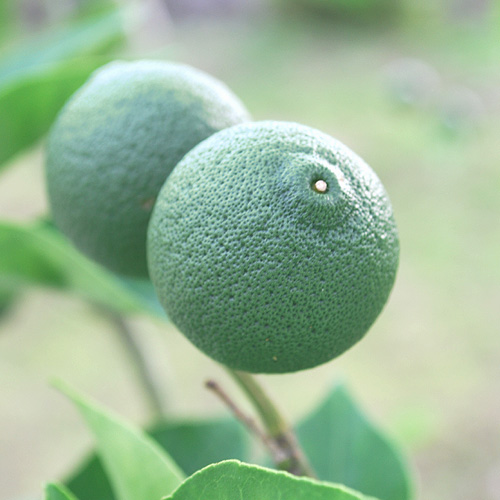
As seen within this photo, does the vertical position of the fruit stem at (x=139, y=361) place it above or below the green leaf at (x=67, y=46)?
below

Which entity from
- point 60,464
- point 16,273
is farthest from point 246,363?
point 60,464

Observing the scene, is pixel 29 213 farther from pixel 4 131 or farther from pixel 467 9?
pixel 467 9

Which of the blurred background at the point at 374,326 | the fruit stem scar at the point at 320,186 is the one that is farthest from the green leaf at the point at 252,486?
the blurred background at the point at 374,326

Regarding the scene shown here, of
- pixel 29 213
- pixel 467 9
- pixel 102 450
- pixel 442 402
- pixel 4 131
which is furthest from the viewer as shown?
pixel 467 9

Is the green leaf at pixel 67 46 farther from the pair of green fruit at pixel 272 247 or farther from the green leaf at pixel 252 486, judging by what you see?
the green leaf at pixel 252 486

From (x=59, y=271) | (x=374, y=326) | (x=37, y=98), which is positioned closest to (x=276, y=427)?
(x=59, y=271)

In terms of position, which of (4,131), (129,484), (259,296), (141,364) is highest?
(4,131)

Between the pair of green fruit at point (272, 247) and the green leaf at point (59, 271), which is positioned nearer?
the pair of green fruit at point (272, 247)
